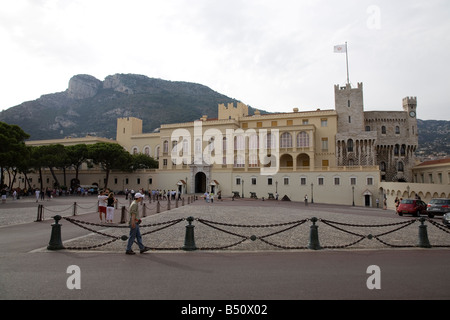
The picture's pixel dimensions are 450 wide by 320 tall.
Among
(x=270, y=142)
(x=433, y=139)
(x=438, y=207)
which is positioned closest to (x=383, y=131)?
(x=270, y=142)

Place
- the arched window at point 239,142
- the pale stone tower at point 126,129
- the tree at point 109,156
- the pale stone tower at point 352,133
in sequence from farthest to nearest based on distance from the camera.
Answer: the pale stone tower at point 126,129
the tree at point 109,156
the arched window at point 239,142
the pale stone tower at point 352,133

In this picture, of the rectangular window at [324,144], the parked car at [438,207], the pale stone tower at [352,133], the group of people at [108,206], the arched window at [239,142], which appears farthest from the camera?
the rectangular window at [324,144]

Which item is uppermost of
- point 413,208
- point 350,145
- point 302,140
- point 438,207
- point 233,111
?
point 233,111

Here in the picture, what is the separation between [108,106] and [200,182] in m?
112

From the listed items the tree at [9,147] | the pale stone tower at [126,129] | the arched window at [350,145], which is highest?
the pale stone tower at [126,129]

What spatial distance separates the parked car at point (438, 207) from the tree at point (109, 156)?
44.8 metres

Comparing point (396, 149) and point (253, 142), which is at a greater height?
point (253, 142)

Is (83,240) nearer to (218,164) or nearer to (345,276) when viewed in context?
(345,276)

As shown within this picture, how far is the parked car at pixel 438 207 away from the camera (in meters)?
20.0

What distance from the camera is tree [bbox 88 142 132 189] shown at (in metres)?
50.3

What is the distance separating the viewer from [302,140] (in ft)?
153
